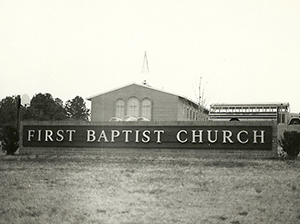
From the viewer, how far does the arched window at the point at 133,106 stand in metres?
31.5

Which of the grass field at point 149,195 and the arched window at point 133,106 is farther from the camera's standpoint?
the arched window at point 133,106

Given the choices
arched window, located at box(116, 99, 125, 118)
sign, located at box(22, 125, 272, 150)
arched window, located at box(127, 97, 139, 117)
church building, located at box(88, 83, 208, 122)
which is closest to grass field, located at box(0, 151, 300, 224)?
sign, located at box(22, 125, 272, 150)

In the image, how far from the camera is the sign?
12781 millimetres

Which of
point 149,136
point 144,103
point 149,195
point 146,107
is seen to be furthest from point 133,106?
point 149,195

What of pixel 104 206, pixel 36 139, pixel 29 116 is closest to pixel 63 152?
pixel 36 139

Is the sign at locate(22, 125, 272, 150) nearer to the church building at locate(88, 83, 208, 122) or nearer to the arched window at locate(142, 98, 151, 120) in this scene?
the church building at locate(88, 83, 208, 122)

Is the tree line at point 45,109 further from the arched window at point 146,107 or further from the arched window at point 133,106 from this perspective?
the arched window at point 146,107

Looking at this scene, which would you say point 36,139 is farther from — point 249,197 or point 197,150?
point 249,197

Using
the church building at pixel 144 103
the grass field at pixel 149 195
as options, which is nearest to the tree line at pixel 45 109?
the church building at pixel 144 103

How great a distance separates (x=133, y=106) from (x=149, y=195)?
2572cm

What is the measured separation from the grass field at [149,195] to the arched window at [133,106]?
22199 millimetres

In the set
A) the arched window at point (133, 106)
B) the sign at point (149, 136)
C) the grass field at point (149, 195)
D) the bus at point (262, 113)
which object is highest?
the arched window at point (133, 106)

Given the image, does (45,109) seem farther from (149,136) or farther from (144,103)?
(149,136)

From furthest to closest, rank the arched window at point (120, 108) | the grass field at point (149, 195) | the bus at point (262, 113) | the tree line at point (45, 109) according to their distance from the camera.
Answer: the arched window at point (120, 108), the tree line at point (45, 109), the bus at point (262, 113), the grass field at point (149, 195)
